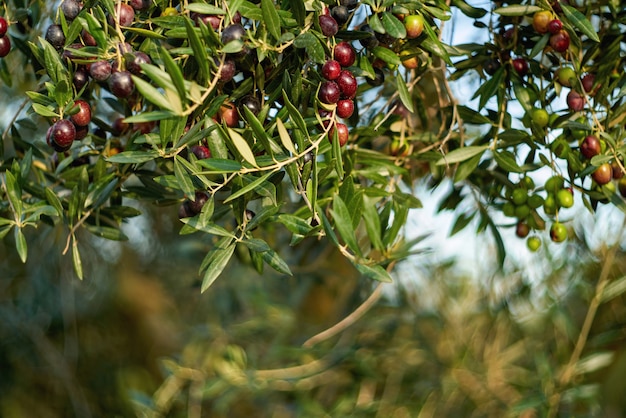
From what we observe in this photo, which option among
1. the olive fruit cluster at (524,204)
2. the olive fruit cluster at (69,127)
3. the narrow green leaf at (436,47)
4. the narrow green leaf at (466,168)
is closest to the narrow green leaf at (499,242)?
the olive fruit cluster at (524,204)

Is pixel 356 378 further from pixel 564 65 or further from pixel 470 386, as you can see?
pixel 564 65

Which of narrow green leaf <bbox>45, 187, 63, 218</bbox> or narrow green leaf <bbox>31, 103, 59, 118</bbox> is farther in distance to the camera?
narrow green leaf <bbox>45, 187, 63, 218</bbox>

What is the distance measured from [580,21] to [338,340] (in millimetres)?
1998

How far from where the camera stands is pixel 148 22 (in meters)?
0.90

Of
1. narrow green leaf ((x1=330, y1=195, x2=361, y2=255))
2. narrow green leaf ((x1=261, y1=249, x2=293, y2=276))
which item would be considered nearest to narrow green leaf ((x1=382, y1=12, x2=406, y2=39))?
narrow green leaf ((x1=330, y1=195, x2=361, y2=255))

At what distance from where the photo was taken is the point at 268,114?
0.95 meters

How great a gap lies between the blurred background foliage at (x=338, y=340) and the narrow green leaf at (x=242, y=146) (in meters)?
1.12

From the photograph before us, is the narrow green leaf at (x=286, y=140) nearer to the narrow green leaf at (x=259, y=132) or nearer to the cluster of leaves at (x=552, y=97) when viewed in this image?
the narrow green leaf at (x=259, y=132)

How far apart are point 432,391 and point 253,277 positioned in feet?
3.77

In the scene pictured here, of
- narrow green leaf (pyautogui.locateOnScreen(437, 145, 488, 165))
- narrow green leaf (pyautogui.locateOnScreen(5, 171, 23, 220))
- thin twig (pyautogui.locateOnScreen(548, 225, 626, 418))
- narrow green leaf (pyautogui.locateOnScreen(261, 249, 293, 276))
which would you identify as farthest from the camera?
thin twig (pyautogui.locateOnScreen(548, 225, 626, 418))

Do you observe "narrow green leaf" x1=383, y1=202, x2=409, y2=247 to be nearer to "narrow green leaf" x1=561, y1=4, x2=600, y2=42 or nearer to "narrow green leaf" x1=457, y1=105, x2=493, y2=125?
"narrow green leaf" x1=457, y1=105, x2=493, y2=125

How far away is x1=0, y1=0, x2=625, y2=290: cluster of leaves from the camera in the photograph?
2.65 feet

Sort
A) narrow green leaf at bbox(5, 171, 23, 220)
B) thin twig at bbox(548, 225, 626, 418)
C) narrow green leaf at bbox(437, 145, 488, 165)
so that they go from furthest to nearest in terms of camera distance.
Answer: thin twig at bbox(548, 225, 626, 418)
narrow green leaf at bbox(437, 145, 488, 165)
narrow green leaf at bbox(5, 171, 23, 220)

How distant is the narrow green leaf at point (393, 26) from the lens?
84 centimetres
